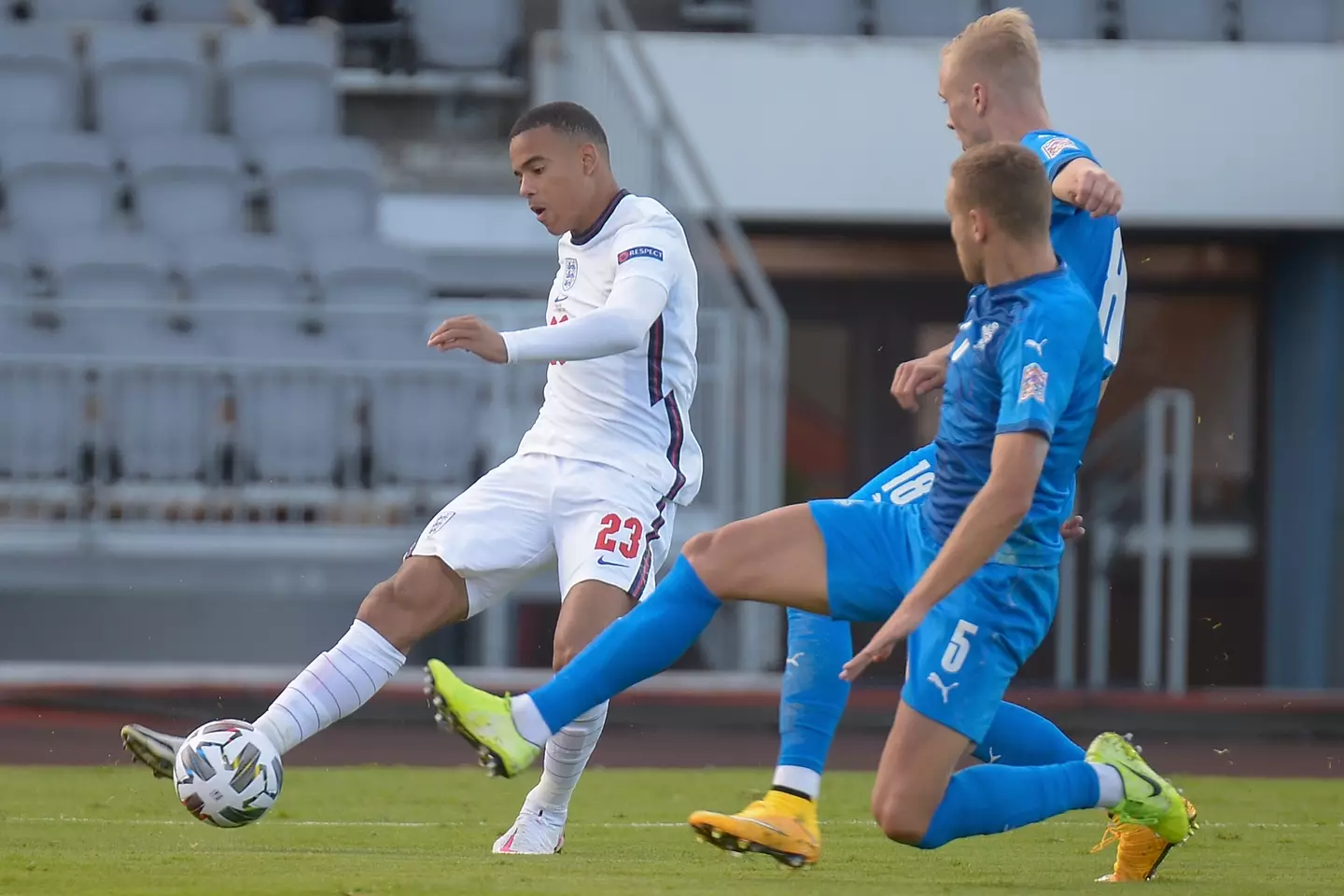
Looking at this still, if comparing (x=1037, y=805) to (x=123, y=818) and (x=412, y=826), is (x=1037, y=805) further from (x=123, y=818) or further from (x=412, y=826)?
(x=123, y=818)

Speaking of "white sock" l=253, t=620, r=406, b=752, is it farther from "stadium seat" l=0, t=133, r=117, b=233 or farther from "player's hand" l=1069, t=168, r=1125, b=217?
"stadium seat" l=0, t=133, r=117, b=233

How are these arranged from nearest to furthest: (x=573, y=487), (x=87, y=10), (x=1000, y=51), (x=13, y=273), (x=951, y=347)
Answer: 1. (x=951, y=347)
2. (x=1000, y=51)
3. (x=573, y=487)
4. (x=13, y=273)
5. (x=87, y=10)

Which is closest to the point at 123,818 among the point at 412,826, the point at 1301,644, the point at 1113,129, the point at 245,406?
the point at 412,826

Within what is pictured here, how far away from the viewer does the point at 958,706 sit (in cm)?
430

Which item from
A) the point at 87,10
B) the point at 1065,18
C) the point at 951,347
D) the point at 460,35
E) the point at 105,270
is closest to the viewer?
the point at 951,347

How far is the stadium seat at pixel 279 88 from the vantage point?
43.9ft

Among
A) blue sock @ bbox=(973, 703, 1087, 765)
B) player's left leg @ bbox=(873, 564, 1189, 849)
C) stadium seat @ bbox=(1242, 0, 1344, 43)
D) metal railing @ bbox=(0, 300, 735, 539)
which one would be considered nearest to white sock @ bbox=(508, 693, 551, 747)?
player's left leg @ bbox=(873, 564, 1189, 849)

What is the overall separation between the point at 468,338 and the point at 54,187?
341 inches

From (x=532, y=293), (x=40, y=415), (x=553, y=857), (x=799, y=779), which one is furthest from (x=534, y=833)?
(x=532, y=293)

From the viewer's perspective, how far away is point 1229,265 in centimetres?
1560

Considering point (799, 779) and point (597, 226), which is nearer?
point (799, 779)

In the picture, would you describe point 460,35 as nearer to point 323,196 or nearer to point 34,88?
point 323,196

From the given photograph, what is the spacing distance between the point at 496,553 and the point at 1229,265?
11.4m

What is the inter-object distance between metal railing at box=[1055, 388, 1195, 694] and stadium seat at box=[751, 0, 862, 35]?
3424 mm
